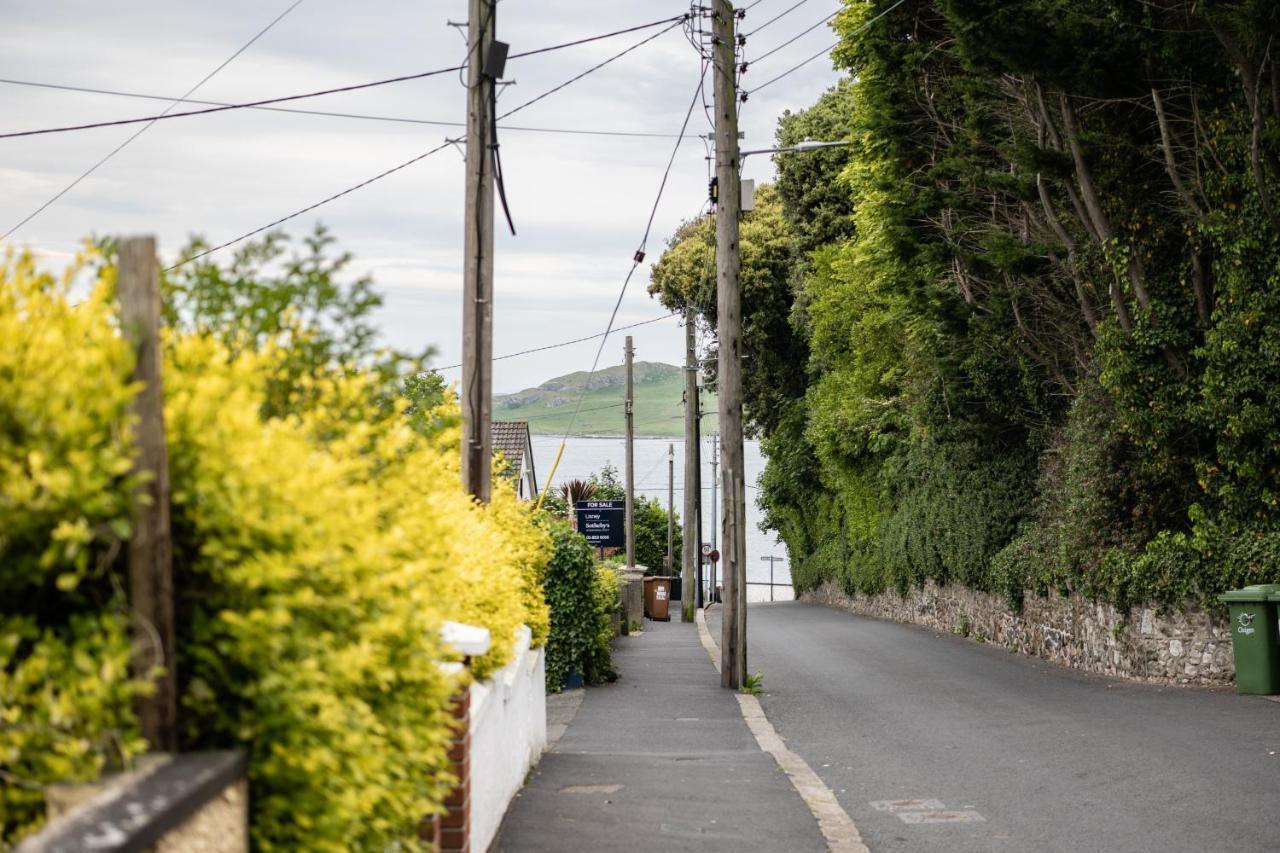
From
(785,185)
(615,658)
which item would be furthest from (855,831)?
(785,185)

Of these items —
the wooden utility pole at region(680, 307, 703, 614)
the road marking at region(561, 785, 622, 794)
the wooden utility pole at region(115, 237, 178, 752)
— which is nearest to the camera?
the wooden utility pole at region(115, 237, 178, 752)

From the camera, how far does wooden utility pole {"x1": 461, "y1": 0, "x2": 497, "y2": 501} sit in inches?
453

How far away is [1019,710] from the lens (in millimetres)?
14922

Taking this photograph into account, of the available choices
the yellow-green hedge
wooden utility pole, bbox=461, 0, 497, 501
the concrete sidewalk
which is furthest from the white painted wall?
the yellow-green hedge

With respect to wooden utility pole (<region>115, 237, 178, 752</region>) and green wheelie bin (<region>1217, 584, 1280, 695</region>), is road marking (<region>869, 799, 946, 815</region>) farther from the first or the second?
wooden utility pole (<region>115, 237, 178, 752</region>)

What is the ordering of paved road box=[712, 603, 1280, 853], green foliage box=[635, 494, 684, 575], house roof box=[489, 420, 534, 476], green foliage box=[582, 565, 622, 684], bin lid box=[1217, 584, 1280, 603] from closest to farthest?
paved road box=[712, 603, 1280, 853], bin lid box=[1217, 584, 1280, 603], green foliage box=[582, 565, 622, 684], house roof box=[489, 420, 534, 476], green foliage box=[635, 494, 684, 575]

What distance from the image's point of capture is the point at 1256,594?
46.5 ft

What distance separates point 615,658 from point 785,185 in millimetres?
22051

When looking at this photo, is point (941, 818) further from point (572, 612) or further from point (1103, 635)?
point (1103, 635)

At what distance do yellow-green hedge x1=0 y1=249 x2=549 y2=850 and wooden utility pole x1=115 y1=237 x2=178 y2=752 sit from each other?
0.05 metres

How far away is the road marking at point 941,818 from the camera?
893 centimetres

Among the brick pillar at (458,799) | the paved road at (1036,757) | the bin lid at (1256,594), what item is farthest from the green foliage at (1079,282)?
the brick pillar at (458,799)

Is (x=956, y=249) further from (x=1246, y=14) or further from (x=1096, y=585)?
(x=1246, y=14)

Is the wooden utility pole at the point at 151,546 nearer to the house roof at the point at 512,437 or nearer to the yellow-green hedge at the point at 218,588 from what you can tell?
the yellow-green hedge at the point at 218,588
